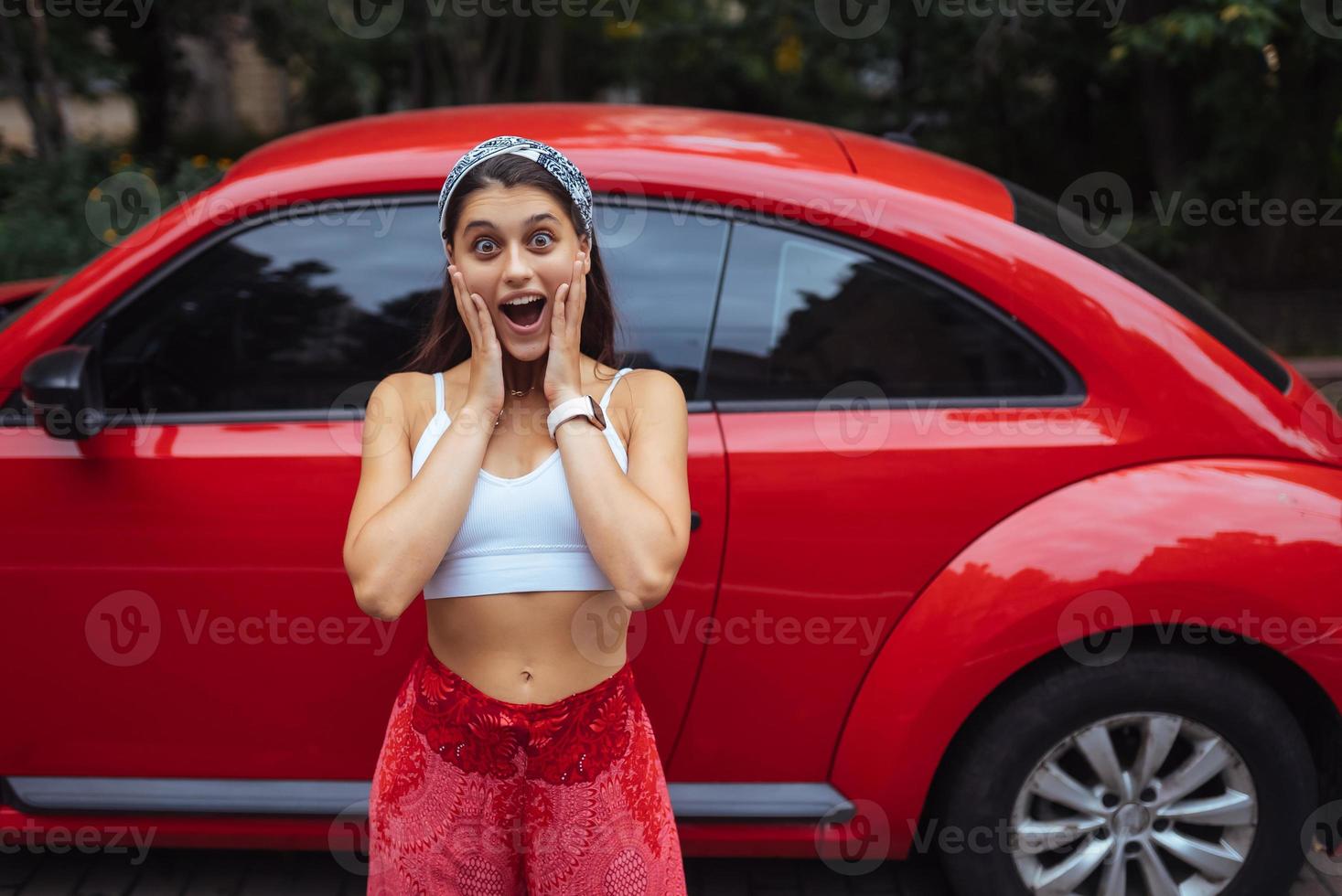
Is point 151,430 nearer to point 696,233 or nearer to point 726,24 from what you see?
point 696,233

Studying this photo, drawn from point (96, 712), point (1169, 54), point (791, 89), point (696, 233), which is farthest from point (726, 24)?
point (96, 712)

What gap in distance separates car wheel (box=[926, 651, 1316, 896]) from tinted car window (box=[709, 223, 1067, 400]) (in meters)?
0.65

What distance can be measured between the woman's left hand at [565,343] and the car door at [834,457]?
79 centimetres

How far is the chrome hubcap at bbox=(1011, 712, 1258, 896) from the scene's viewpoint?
250cm

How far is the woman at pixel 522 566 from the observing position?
166 cm

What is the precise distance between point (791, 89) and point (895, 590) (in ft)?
27.1
